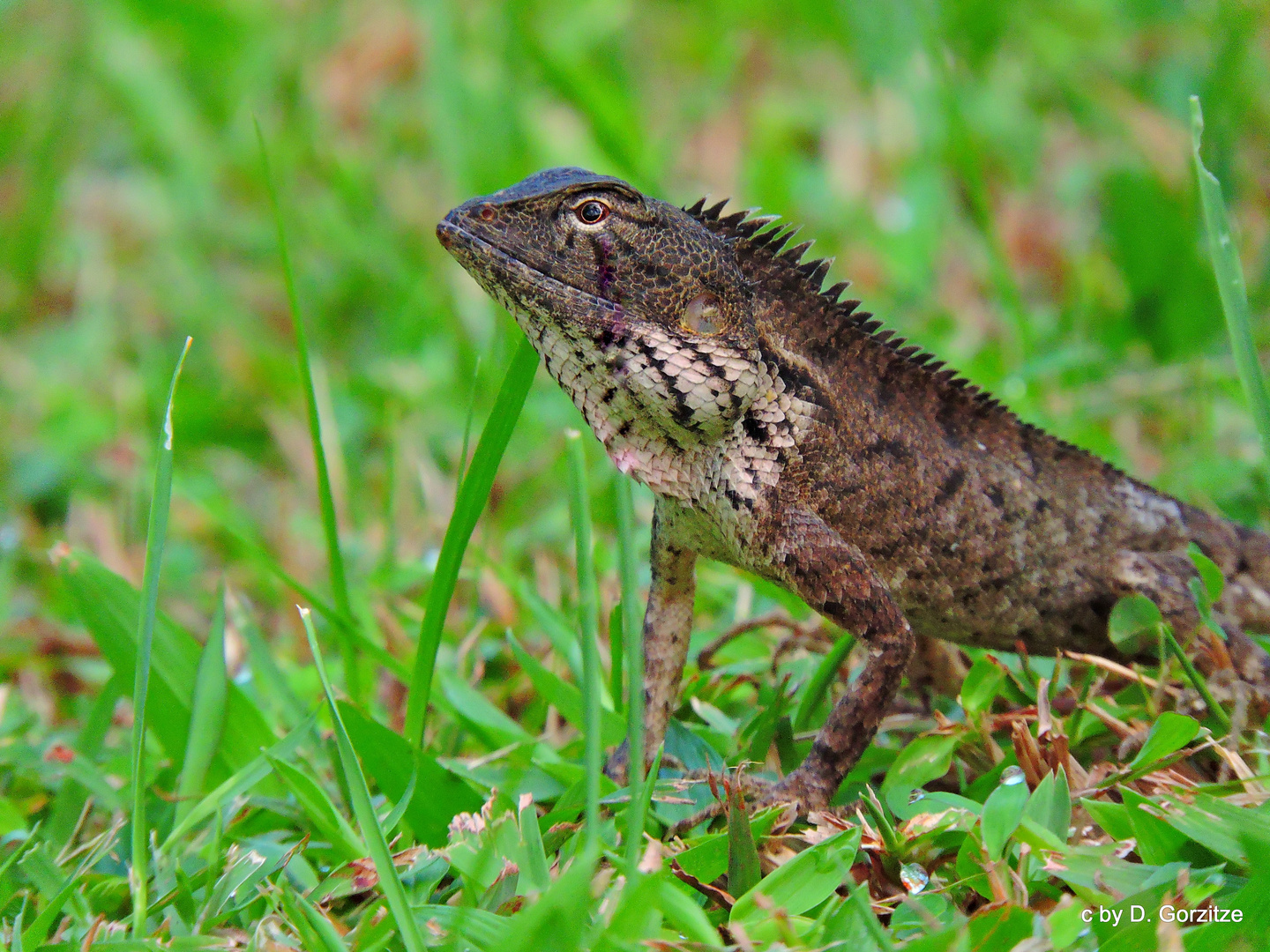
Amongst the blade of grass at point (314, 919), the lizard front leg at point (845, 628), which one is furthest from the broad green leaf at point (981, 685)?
the blade of grass at point (314, 919)

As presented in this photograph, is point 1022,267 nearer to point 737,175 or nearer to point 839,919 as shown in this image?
point 737,175

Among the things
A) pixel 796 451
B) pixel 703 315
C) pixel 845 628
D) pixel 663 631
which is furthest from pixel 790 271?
pixel 663 631

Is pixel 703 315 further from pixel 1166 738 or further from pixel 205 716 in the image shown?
pixel 205 716

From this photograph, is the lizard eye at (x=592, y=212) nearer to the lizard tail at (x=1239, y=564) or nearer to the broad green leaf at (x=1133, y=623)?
the broad green leaf at (x=1133, y=623)

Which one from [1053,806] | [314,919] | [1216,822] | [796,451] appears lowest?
[314,919]

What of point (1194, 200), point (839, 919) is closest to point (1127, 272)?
point (1194, 200)
